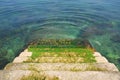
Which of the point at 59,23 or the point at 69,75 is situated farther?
the point at 59,23

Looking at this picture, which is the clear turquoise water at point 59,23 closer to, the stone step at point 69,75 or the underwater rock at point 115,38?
the underwater rock at point 115,38

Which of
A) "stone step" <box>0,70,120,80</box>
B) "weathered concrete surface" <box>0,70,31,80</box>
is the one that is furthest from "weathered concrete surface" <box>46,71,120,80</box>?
"weathered concrete surface" <box>0,70,31,80</box>

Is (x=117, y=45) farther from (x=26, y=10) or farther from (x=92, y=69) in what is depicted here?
(x=26, y=10)

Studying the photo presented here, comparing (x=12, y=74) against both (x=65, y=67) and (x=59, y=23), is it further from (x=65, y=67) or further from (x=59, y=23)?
(x=59, y=23)

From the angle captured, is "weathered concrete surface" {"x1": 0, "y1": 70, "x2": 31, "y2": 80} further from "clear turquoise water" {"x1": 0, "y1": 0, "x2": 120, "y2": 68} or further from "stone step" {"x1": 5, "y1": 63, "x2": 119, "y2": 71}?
"clear turquoise water" {"x1": 0, "y1": 0, "x2": 120, "y2": 68}

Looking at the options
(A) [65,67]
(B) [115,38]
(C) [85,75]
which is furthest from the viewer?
(B) [115,38]

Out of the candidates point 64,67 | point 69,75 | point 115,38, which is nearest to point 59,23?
point 115,38

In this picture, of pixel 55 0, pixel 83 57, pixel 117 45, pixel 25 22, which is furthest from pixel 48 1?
pixel 83 57

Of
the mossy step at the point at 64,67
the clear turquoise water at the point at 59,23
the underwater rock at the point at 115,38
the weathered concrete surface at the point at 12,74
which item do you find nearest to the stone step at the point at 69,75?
the weathered concrete surface at the point at 12,74

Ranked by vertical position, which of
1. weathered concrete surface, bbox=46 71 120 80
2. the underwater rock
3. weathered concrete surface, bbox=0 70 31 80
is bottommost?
the underwater rock
